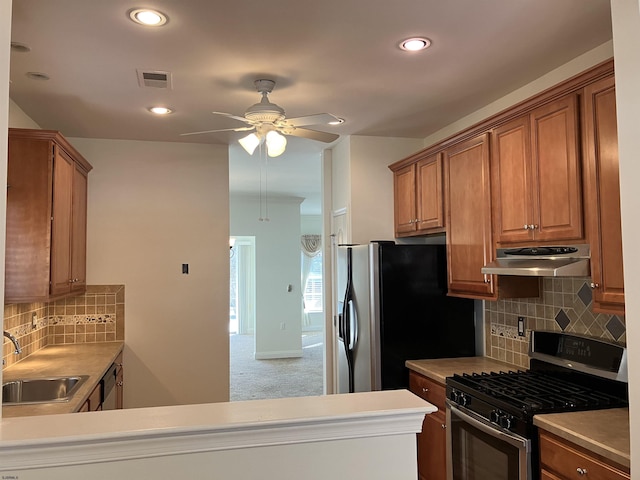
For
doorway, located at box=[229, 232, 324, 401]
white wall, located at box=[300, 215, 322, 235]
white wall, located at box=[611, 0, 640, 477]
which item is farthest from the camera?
white wall, located at box=[300, 215, 322, 235]

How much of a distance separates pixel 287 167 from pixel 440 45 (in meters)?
3.34

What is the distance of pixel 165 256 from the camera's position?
14.4 ft

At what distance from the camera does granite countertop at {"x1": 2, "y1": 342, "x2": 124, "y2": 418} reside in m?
2.23

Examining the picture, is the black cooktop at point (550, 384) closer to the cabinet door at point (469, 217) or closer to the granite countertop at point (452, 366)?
the granite countertop at point (452, 366)

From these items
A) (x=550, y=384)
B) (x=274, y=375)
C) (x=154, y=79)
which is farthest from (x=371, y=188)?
(x=274, y=375)


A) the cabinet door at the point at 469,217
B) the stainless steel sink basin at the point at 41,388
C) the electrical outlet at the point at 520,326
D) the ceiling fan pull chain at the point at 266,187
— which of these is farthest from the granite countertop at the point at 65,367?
the electrical outlet at the point at 520,326

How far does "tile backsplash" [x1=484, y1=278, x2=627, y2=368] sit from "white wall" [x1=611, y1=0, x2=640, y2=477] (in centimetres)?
91

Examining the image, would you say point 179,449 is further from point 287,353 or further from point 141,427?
point 287,353

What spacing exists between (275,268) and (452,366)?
534 centimetres

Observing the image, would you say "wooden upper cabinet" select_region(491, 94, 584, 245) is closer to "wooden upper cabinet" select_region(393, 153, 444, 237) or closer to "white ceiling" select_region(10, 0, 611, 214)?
"white ceiling" select_region(10, 0, 611, 214)

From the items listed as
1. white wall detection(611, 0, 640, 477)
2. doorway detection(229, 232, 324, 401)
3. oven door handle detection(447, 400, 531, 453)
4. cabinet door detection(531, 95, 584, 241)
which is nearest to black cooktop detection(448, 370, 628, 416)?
oven door handle detection(447, 400, 531, 453)

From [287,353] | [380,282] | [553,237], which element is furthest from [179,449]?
[287,353]

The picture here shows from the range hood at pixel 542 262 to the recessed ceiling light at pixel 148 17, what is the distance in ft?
6.81

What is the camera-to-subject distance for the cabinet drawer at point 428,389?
120 inches
